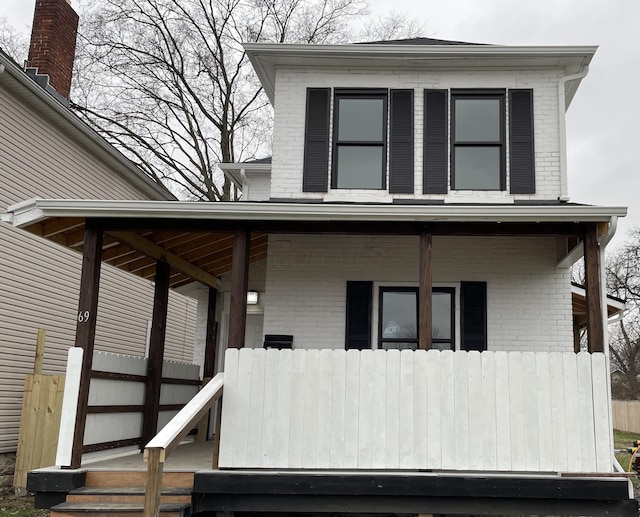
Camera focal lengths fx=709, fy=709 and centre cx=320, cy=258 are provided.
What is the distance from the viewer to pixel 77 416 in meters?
7.41

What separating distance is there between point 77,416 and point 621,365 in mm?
39440

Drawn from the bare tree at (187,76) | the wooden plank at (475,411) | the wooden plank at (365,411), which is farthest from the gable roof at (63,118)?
the wooden plank at (475,411)

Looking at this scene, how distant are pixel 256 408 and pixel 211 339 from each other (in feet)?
14.4

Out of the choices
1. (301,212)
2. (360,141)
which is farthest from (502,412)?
(360,141)

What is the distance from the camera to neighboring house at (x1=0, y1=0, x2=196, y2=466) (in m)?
11.0

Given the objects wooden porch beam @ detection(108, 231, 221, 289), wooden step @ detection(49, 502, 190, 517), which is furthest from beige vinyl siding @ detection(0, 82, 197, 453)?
wooden step @ detection(49, 502, 190, 517)

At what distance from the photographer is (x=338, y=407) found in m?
7.24

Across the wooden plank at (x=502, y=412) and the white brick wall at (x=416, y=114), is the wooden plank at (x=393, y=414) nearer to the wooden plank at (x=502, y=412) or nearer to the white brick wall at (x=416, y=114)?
the wooden plank at (x=502, y=412)

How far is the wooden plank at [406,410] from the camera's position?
23.5 feet

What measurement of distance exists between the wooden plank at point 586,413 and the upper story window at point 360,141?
3.56m

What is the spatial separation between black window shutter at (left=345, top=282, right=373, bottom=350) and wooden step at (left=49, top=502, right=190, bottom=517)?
3249 millimetres

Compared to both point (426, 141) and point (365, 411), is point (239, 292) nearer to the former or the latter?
point (365, 411)

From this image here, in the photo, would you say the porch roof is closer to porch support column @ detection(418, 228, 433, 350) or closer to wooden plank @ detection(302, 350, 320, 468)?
porch support column @ detection(418, 228, 433, 350)

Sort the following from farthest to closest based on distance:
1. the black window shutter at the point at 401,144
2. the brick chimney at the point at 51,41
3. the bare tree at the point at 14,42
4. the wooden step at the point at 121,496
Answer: the bare tree at the point at 14,42 → the brick chimney at the point at 51,41 → the black window shutter at the point at 401,144 → the wooden step at the point at 121,496
